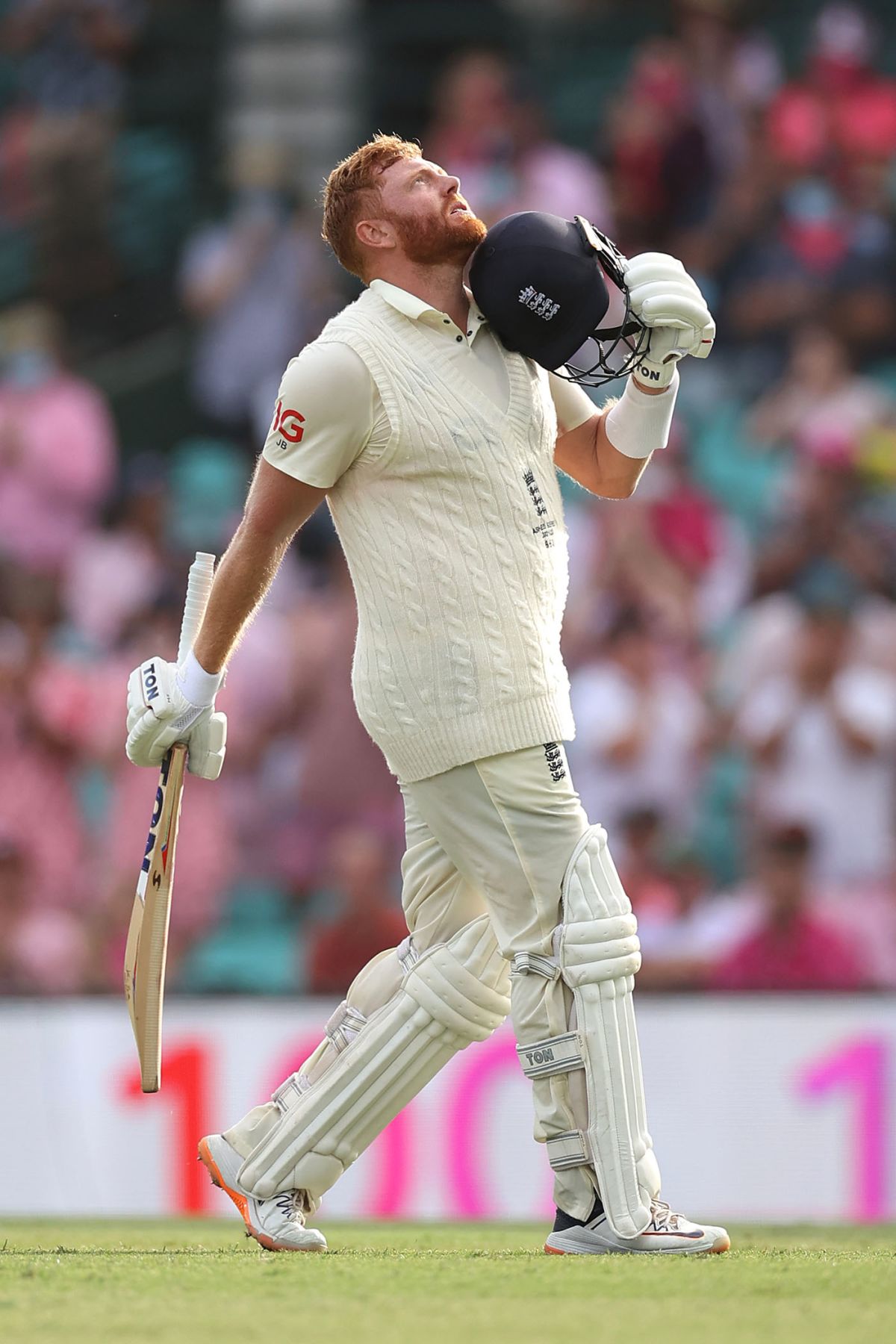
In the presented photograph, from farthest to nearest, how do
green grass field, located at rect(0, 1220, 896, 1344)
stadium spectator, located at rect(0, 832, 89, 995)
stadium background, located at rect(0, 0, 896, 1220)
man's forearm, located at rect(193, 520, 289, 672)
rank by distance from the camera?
stadium spectator, located at rect(0, 832, 89, 995), stadium background, located at rect(0, 0, 896, 1220), man's forearm, located at rect(193, 520, 289, 672), green grass field, located at rect(0, 1220, 896, 1344)

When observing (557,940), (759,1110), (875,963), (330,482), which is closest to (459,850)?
(557,940)

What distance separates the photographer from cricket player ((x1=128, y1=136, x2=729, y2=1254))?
3.94m

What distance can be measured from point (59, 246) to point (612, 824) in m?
4.75

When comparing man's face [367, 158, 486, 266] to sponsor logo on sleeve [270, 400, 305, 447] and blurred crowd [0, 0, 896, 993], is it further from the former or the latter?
blurred crowd [0, 0, 896, 993]

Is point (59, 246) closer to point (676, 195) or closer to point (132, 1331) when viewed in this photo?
point (676, 195)

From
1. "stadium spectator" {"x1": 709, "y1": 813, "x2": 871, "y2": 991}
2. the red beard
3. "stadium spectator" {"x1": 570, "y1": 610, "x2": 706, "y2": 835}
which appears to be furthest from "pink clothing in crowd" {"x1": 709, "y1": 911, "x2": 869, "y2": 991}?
the red beard

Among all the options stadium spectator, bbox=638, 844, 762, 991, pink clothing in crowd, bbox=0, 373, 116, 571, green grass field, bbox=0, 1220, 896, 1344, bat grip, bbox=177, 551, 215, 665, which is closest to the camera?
green grass field, bbox=0, 1220, 896, 1344

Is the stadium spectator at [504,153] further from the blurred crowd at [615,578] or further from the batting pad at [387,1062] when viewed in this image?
the batting pad at [387,1062]

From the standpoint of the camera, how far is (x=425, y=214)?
4.17 meters

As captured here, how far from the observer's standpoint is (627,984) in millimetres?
3939

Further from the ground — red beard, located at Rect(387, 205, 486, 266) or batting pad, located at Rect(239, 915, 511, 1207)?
red beard, located at Rect(387, 205, 486, 266)

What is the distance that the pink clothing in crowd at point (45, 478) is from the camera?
31.1 feet

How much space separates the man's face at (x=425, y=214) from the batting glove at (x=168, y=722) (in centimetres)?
96

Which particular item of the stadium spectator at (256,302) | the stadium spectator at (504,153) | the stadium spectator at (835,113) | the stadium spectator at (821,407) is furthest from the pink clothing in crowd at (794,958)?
the stadium spectator at (835,113)
